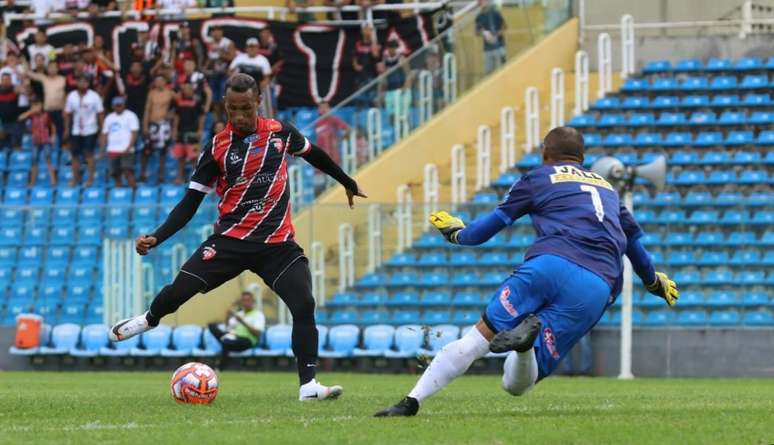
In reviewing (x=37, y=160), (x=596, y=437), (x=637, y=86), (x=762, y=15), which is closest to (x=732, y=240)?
(x=637, y=86)

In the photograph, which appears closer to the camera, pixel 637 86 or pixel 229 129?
pixel 229 129

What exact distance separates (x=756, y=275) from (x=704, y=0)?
9.45m

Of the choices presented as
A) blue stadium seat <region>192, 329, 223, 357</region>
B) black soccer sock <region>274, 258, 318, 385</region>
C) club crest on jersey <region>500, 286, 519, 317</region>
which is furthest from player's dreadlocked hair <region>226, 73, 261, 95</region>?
blue stadium seat <region>192, 329, 223, 357</region>

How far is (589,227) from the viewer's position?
975cm

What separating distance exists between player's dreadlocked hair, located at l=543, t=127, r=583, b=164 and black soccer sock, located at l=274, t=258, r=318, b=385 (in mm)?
2464

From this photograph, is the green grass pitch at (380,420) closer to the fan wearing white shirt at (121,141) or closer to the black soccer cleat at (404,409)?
the black soccer cleat at (404,409)

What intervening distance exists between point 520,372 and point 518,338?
0.47 m

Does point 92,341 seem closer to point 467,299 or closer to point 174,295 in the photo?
point 467,299

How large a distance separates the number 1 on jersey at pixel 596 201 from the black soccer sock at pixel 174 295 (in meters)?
3.14

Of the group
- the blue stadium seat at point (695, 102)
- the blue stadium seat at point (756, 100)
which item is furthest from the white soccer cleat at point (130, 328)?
the blue stadium seat at point (756, 100)

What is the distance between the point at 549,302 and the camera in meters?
9.57

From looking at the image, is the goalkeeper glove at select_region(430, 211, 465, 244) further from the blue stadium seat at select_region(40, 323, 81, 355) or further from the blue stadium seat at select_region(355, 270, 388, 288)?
the blue stadium seat at select_region(40, 323, 81, 355)

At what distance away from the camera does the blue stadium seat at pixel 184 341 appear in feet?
77.4

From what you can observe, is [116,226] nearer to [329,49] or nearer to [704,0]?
[329,49]
